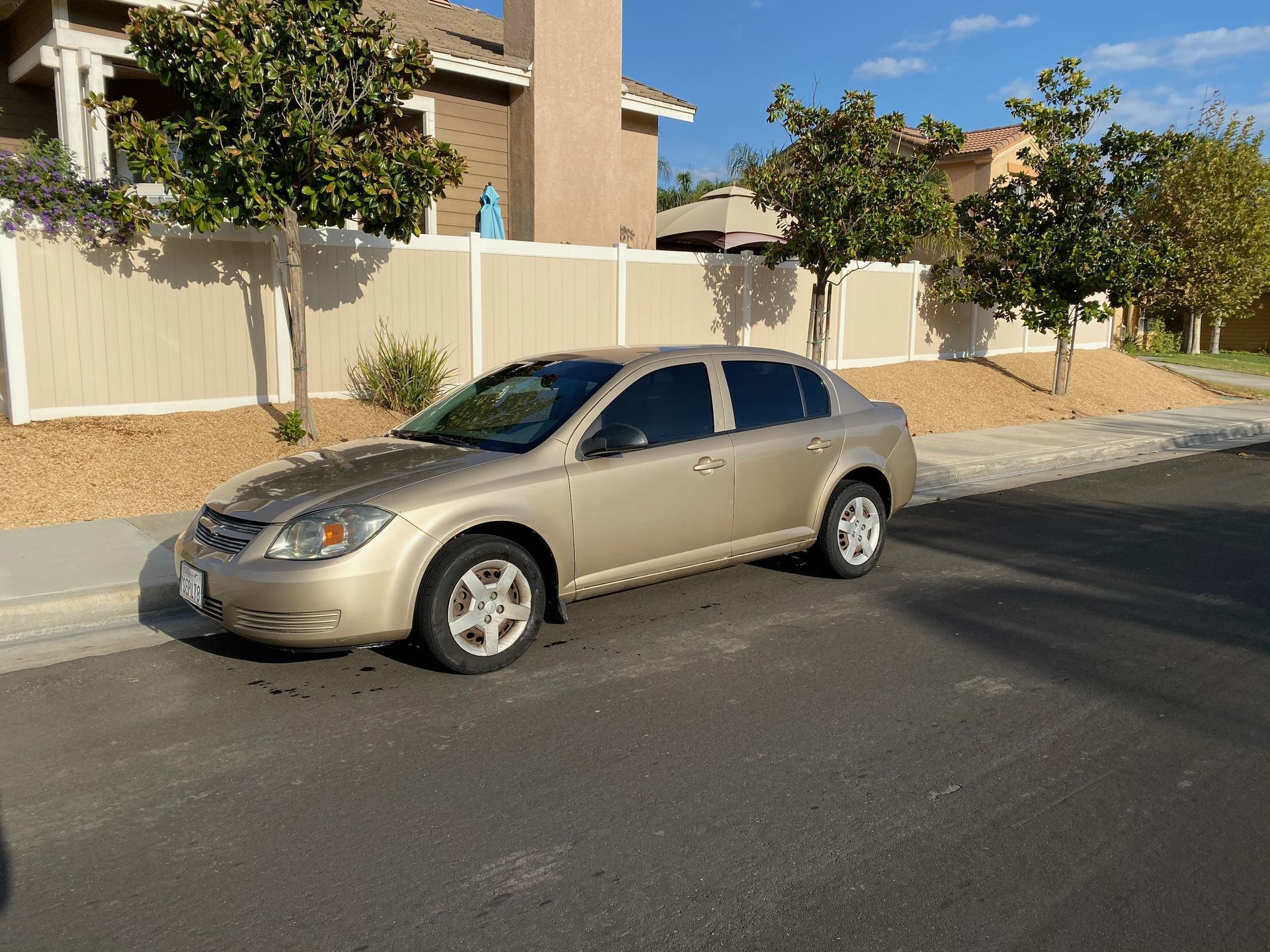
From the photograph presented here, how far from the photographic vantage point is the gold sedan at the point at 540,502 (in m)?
4.84

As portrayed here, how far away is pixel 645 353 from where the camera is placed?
6.26 meters

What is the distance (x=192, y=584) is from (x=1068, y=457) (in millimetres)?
11481

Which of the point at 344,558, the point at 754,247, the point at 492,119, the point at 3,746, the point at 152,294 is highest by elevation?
the point at 492,119

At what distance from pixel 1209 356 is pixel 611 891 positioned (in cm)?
3459

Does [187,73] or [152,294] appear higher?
[187,73]

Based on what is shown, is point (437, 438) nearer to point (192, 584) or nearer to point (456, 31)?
point (192, 584)

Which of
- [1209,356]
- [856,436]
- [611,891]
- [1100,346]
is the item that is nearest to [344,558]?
[611,891]

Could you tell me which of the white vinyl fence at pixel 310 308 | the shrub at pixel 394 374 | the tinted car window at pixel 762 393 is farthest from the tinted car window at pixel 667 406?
the white vinyl fence at pixel 310 308

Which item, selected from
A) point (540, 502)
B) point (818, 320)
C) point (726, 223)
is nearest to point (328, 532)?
point (540, 502)

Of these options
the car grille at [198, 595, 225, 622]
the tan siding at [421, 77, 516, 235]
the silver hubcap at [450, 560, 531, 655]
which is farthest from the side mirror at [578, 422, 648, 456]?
the tan siding at [421, 77, 516, 235]

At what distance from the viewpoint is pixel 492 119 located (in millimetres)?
16172

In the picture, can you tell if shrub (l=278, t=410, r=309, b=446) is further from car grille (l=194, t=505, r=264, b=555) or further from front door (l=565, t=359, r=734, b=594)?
front door (l=565, t=359, r=734, b=594)

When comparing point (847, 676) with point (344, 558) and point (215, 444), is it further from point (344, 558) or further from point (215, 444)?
point (215, 444)

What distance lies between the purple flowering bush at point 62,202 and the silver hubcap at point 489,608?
6.52m
